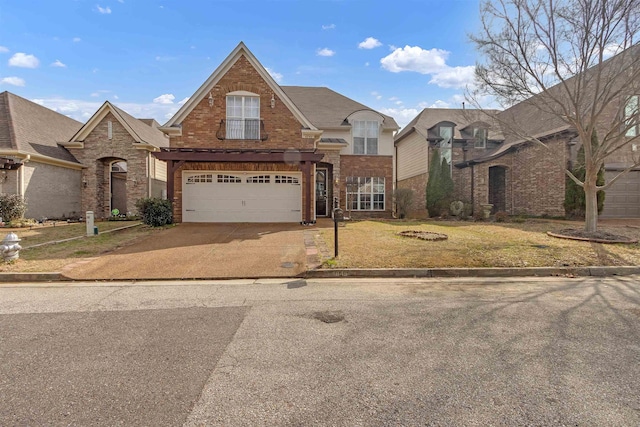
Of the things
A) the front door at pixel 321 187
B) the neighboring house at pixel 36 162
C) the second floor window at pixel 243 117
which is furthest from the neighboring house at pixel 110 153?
the front door at pixel 321 187

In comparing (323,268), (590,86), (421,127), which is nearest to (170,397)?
(323,268)

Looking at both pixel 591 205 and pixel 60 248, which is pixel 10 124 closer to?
pixel 60 248

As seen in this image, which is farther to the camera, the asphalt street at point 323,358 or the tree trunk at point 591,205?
the tree trunk at point 591,205

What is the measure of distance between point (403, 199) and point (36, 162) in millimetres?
19074

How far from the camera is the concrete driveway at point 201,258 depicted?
6900 mm

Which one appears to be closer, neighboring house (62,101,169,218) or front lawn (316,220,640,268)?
front lawn (316,220,640,268)

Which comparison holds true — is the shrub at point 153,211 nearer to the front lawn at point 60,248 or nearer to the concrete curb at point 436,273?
the front lawn at point 60,248

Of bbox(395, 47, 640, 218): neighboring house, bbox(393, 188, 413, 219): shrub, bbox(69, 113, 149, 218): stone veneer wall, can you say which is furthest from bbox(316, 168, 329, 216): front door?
bbox(69, 113, 149, 218): stone veneer wall

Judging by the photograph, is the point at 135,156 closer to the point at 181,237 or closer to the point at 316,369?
the point at 181,237

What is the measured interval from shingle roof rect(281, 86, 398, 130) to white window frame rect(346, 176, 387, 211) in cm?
331

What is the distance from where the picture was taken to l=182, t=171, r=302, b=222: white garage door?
15.5 m

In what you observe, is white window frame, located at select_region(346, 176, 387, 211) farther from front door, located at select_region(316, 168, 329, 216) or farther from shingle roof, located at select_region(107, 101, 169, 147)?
shingle roof, located at select_region(107, 101, 169, 147)

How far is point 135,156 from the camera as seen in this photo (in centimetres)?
1862

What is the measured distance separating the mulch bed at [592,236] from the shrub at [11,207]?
835 inches
